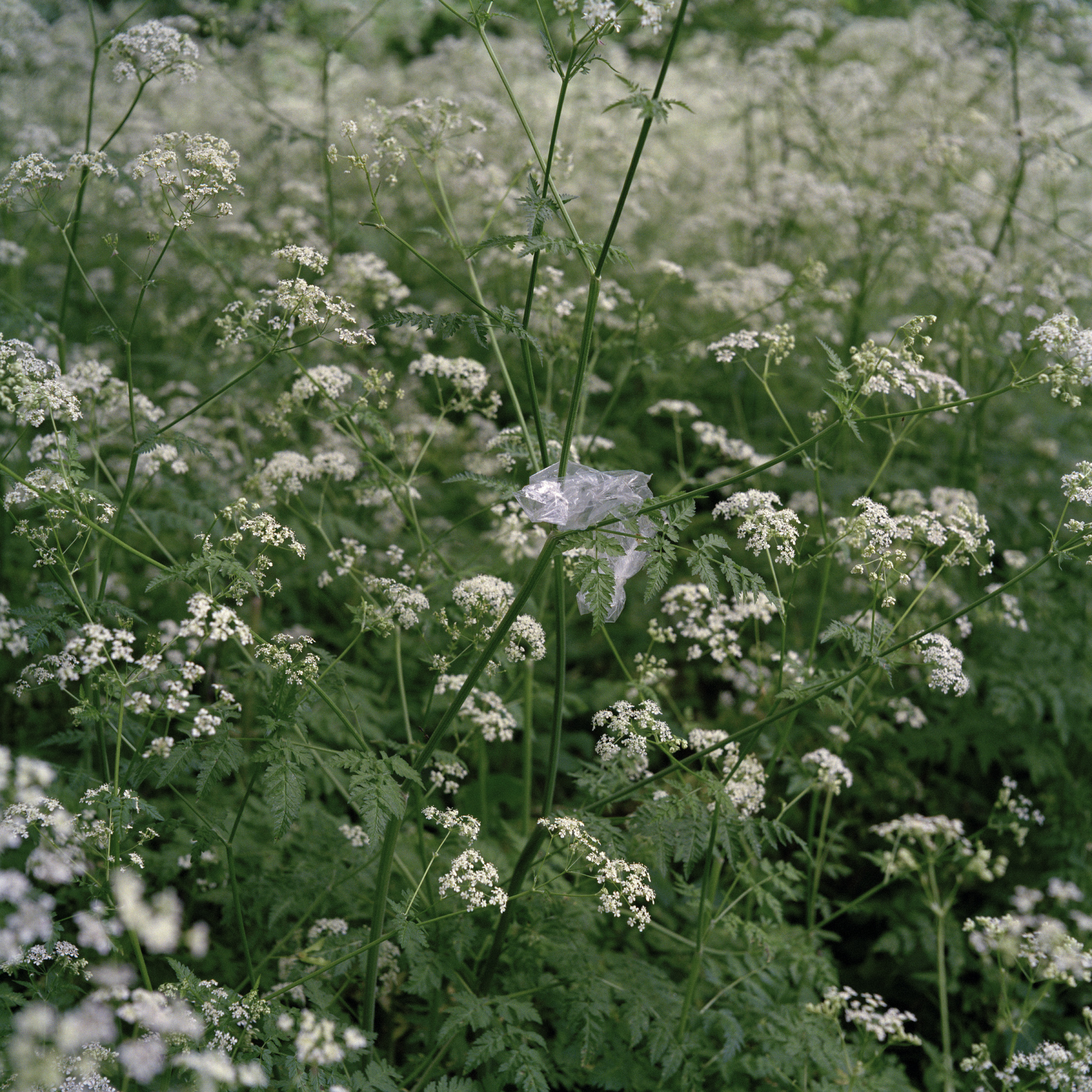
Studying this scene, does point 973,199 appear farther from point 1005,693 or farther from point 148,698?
point 148,698

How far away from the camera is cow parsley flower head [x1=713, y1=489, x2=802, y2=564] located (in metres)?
3.14

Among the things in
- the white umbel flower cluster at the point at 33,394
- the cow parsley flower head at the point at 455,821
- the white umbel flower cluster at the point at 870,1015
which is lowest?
the white umbel flower cluster at the point at 870,1015

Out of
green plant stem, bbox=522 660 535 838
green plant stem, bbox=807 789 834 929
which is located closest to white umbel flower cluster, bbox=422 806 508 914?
green plant stem, bbox=522 660 535 838

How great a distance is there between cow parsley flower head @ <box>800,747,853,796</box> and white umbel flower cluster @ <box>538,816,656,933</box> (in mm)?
1086

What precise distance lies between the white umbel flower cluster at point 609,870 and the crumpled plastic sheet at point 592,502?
0.71m

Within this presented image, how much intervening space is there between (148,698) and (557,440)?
182cm

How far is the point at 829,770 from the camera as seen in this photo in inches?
150

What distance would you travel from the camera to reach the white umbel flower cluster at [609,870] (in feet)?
9.60

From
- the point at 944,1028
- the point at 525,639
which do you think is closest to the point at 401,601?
the point at 525,639

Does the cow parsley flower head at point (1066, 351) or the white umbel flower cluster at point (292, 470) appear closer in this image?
the cow parsley flower head at point (1066, 351)

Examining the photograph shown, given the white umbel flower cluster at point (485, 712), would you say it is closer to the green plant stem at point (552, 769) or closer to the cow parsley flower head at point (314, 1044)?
the green plant stem at point (552, 769)

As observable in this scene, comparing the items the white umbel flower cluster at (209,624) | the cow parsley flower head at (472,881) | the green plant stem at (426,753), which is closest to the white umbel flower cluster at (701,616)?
the green plant stem at (426,753)

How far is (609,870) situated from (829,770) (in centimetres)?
131

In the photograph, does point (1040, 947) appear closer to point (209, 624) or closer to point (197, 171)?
point (209, 624)
